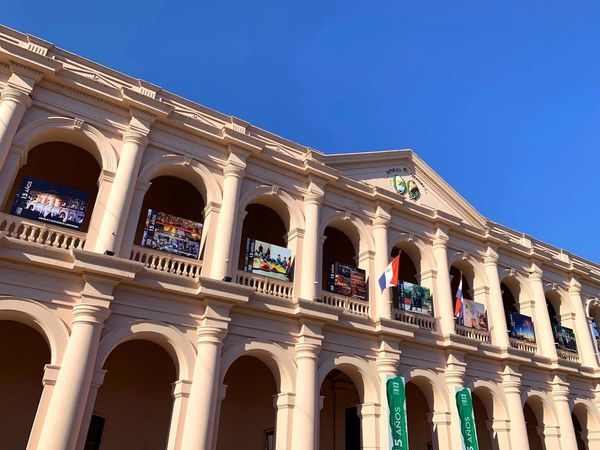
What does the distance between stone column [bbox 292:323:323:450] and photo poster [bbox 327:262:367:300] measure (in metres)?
1.87

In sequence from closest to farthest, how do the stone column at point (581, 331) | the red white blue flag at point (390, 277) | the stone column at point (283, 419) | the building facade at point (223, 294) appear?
1. the building facade at point (223, 294)
2. the stone column at point (283, 419)
3. the red white blue flag at point (390, 277)
4. the stone column at point (581, 331)

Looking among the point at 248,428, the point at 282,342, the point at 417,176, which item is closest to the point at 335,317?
the point at 282,342

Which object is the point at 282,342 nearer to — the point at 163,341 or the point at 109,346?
the point at 163,341

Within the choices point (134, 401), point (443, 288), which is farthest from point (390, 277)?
point (134, 401)

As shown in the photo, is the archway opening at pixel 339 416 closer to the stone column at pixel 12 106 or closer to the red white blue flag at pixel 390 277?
the red white blue flag at pixel 390 277

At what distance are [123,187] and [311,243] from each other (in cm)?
594

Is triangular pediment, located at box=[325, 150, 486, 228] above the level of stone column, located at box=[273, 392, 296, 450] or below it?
above

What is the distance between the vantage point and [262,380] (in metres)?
16.0

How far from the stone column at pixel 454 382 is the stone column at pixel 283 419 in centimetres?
577

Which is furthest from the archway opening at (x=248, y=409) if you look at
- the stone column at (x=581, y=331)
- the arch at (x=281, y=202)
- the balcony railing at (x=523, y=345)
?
the stone column at (x=581, y=331)

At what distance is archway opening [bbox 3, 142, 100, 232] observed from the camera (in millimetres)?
11664

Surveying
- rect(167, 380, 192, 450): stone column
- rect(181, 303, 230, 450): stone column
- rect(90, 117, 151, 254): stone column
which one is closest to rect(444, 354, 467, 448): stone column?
rect(181, 303, 230, 450): stone column

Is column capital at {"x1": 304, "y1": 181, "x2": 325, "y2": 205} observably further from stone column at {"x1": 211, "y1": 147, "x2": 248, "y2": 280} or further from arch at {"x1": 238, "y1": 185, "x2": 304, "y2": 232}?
stone column at {"x1": 211, "y1": 147, "x2": 248, "y2": 280}

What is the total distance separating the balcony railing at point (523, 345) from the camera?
18.6m
